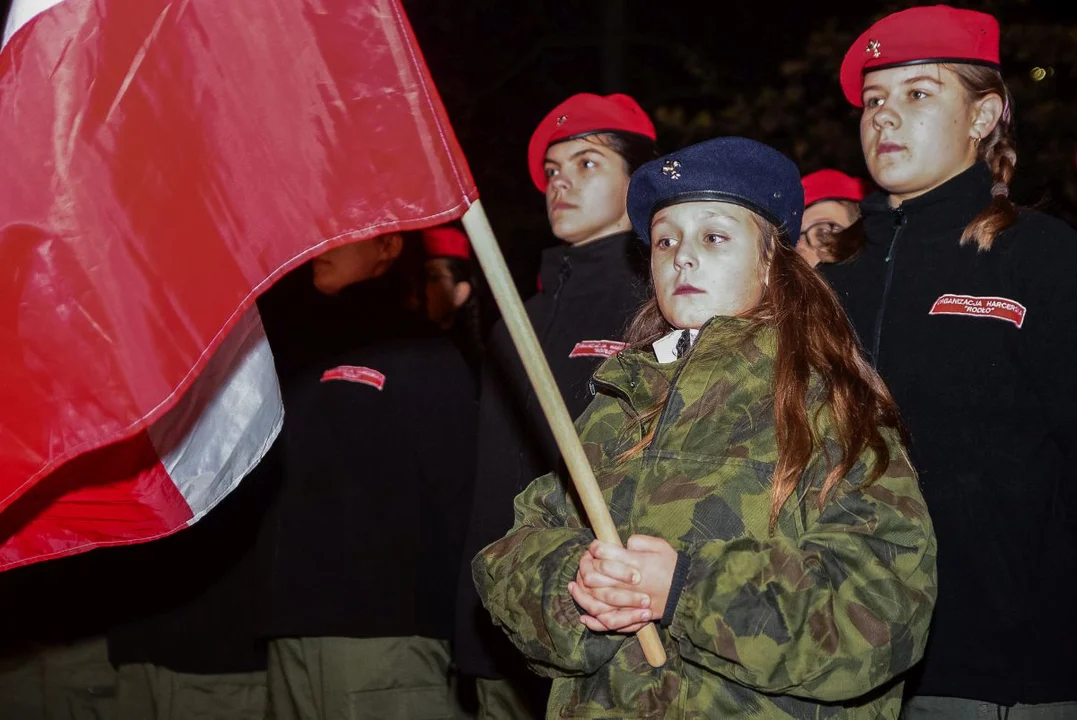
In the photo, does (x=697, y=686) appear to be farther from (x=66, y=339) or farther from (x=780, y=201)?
(x=66, y=339)

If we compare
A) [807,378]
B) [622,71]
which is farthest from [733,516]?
[622,71]

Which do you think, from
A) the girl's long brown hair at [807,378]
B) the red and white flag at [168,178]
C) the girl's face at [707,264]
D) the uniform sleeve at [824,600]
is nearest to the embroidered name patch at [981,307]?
the girl's long brown hair at [807,378]

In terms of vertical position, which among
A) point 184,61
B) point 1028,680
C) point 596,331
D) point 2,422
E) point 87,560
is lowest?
point 1028,680

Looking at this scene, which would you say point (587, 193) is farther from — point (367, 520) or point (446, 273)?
point (446, 273)

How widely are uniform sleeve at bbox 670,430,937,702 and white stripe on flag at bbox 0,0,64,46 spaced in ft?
5.95

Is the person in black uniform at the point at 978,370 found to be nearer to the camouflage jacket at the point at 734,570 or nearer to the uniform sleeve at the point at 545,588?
the camouflage jacket at the point at 734,570

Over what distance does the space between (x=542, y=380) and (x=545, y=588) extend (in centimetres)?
51

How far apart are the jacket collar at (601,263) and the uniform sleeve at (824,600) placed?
82.0 inches

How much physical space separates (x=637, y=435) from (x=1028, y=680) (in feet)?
4.01

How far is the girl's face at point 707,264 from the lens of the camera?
10.8 feet

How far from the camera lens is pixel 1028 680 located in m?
3.40

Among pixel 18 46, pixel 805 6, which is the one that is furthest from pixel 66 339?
pixel 805 6

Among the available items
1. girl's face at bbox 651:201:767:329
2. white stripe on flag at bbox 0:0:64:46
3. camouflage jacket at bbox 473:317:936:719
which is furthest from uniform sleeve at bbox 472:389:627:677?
white stripe on flag at bbox 0:0:64:46

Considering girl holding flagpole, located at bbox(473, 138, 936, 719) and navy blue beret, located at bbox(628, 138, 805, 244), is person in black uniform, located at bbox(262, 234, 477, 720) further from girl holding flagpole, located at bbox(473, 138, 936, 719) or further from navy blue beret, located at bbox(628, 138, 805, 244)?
navy blue beret, located at bbox(628, 138, 805, 244)
